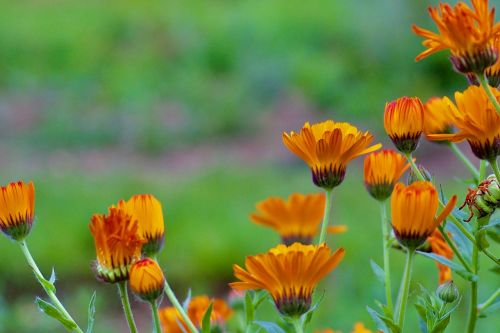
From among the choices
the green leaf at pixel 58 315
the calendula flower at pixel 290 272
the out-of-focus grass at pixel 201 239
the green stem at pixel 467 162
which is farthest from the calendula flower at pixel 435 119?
the out-of-focus grass at pixel 201 239

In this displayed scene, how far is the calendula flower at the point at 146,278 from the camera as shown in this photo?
2.49 ft

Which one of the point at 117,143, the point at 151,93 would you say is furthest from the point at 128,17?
the point at 117,143

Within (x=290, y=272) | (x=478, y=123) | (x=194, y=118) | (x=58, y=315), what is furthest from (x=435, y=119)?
(x=194, y=118)

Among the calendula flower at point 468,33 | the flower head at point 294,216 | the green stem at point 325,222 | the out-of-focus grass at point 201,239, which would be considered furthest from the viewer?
the out-of-focus grass at point 201,239

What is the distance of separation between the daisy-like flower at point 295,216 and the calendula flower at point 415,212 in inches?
12.2

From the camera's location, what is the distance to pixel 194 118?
521cm

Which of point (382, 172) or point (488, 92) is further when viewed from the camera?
point (382, 172)

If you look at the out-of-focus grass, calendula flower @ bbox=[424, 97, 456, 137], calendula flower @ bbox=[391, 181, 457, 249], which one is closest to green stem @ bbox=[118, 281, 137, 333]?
calendula flower @ bbox=[391, 181, 457, 249]

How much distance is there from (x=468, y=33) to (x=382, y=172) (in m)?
0.24

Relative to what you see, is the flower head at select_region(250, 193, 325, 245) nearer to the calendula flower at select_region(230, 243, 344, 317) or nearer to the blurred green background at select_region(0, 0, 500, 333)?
Result: the calendula flower at select_region(230, 243, 344, 317)

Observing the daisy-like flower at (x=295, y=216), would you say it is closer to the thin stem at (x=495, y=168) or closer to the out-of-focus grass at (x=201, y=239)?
the thin stem at (x=495, y=168)

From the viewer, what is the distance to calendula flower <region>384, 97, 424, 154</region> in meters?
0.82

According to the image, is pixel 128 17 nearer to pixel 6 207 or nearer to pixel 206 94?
pixel 206 94

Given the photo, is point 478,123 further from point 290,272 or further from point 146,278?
point 146,278
